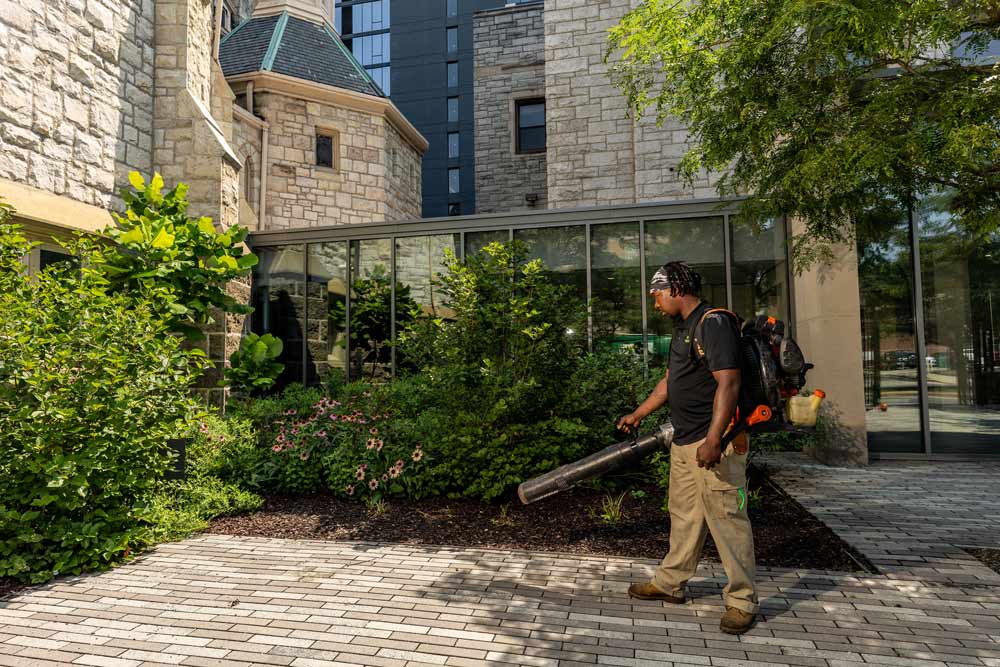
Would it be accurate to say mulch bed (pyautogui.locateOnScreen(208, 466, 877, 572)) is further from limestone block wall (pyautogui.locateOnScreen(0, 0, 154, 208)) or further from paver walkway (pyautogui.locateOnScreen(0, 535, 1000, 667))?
limestone block wall (pyautogui.locateOnScreen(0, 0, 154, 208))

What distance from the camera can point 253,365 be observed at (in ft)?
32.6

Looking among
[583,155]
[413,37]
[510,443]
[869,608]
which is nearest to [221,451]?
[510,443]

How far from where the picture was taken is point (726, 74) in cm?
502

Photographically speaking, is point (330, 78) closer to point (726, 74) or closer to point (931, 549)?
point (726, 74)

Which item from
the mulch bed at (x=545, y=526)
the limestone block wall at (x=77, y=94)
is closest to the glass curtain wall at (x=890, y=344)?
the mulch bed at (x=545, y=526)

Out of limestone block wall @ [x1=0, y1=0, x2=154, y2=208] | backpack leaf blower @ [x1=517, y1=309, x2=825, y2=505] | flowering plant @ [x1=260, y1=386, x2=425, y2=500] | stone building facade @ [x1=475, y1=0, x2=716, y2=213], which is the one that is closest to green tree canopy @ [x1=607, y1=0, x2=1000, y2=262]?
backpack leaf blower @ [x1=517, y1=309, x2=825, y2=505]

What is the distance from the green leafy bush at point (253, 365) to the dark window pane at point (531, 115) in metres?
13.6

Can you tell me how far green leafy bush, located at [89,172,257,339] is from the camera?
7.74m

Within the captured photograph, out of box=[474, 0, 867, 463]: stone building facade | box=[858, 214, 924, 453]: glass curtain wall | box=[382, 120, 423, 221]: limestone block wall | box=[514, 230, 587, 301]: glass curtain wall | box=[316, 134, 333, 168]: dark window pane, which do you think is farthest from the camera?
box=[382, 120, 423, 221]: limestone block wall

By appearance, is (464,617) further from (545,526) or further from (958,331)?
(958,331)

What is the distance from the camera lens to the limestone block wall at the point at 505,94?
20.2m

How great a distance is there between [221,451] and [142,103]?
6846 millimetres

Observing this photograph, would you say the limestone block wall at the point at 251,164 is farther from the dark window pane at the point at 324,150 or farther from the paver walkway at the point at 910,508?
the paver walkway at the point at 910,508

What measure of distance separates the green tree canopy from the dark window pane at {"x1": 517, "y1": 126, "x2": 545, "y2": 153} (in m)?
14.9
